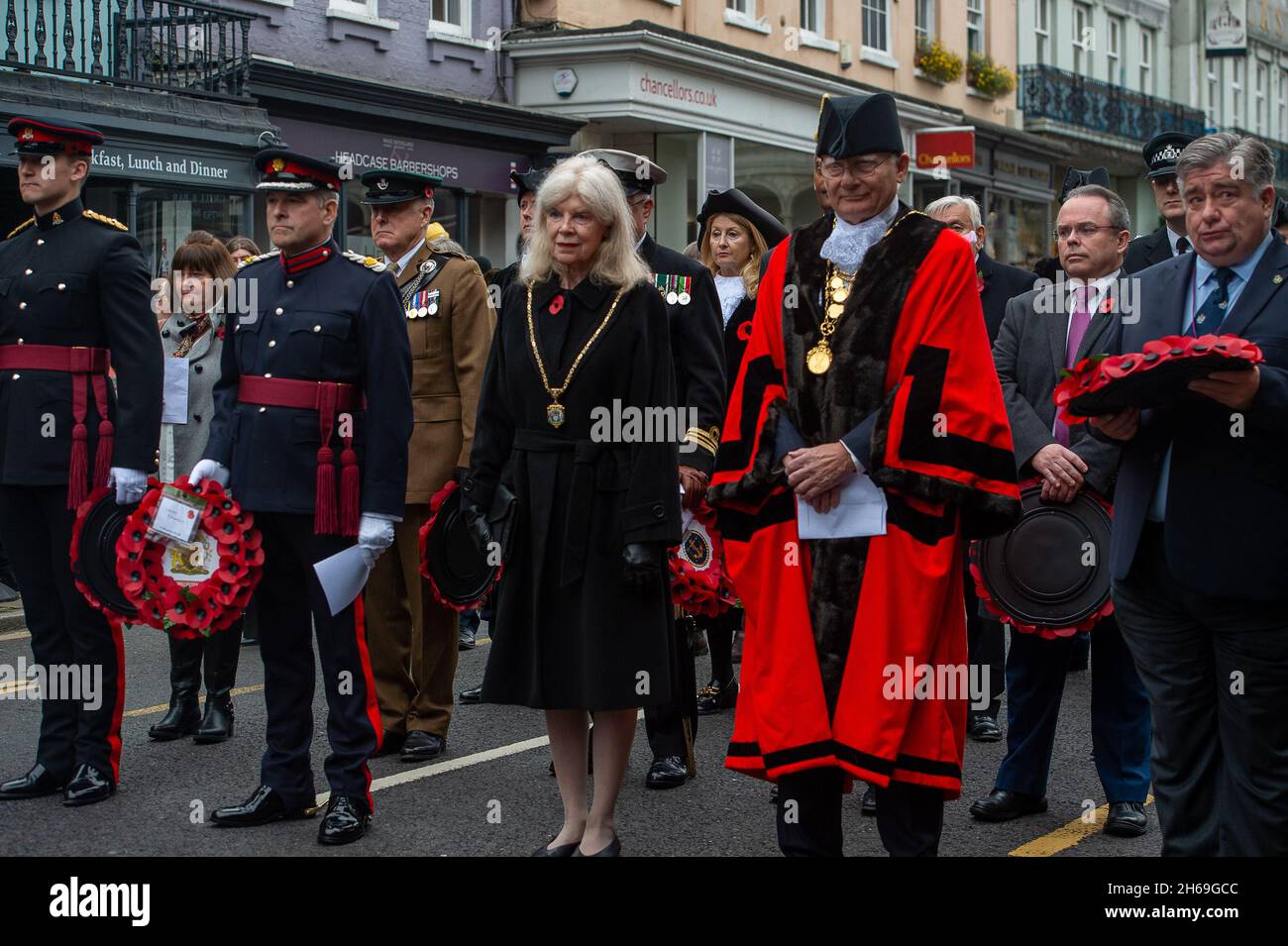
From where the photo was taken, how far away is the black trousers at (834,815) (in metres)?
4.67

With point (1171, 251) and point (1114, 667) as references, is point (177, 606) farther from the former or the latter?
point (1171, 251)

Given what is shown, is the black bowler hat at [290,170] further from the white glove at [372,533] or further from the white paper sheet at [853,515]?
the white paper sheet at [853,515]

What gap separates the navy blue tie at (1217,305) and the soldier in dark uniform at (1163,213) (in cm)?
346

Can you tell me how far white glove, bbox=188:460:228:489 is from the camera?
6020 millimetres

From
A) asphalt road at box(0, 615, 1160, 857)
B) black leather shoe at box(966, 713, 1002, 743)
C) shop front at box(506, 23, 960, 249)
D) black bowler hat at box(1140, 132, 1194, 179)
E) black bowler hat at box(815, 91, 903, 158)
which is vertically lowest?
asphalt road at box(0, 615, 1160, 857)

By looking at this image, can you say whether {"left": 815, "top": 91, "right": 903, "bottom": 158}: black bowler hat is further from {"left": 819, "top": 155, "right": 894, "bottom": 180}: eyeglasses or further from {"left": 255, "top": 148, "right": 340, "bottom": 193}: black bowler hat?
{"left": 255, "top": 148, "right": 340, "bottom": 193}: black bowler hat

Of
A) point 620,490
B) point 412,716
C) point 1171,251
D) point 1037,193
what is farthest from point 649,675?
point 1037,193

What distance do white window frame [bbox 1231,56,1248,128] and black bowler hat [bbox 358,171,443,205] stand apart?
44.2m

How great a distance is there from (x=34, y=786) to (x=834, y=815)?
10.4ft

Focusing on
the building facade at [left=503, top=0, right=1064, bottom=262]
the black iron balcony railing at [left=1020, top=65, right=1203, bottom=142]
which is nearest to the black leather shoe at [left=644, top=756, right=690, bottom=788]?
the building facade at [left=503, top=0, right=1064, bottom=262]

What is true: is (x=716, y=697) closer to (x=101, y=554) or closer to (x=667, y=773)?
(x=667, y=773)

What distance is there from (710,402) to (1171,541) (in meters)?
2.43

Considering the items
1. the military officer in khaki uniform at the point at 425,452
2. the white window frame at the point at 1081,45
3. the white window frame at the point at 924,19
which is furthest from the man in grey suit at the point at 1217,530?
the white window frame at the point at 1081,45

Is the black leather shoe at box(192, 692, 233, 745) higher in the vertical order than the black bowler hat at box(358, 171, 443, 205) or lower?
lower
